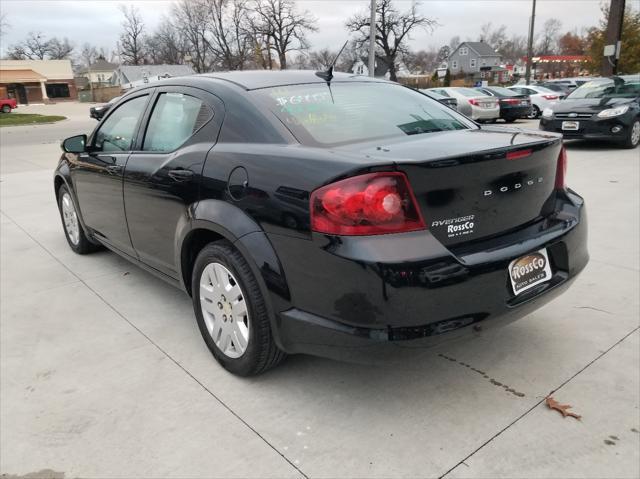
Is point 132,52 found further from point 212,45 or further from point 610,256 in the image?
point 610,256

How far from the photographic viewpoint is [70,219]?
4.92m

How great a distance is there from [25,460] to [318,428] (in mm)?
1267

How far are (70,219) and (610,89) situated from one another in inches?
450

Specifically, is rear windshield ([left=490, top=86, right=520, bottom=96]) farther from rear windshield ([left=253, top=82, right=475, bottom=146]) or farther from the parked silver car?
rear windshield ([left=253, top=82, right=475, bottom=146])

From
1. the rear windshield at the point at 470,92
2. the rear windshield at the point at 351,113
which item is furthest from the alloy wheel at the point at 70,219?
the rear windshield at the point at 470,92

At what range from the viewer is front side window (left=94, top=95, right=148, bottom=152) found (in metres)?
3.63

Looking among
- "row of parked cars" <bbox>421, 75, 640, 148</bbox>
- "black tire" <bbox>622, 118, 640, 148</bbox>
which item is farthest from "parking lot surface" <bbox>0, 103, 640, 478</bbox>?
"black tire" <bbox>622, 118, 640, 148</bbox>

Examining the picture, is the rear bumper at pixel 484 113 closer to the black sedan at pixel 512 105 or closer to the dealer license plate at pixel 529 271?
the black sedan at pixel 512 105

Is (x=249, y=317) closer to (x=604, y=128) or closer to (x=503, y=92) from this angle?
(x=604, y=128)

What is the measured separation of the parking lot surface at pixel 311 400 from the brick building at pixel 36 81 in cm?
7026

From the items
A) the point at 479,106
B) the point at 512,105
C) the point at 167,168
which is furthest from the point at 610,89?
the point at 167,168

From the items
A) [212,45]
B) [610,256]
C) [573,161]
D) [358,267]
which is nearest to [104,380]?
[358,267]

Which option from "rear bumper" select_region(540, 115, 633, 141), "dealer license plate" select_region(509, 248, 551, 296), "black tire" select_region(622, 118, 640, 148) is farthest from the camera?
"black tire" select_region(622, 118, 640, 148)

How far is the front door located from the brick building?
6878 cm
